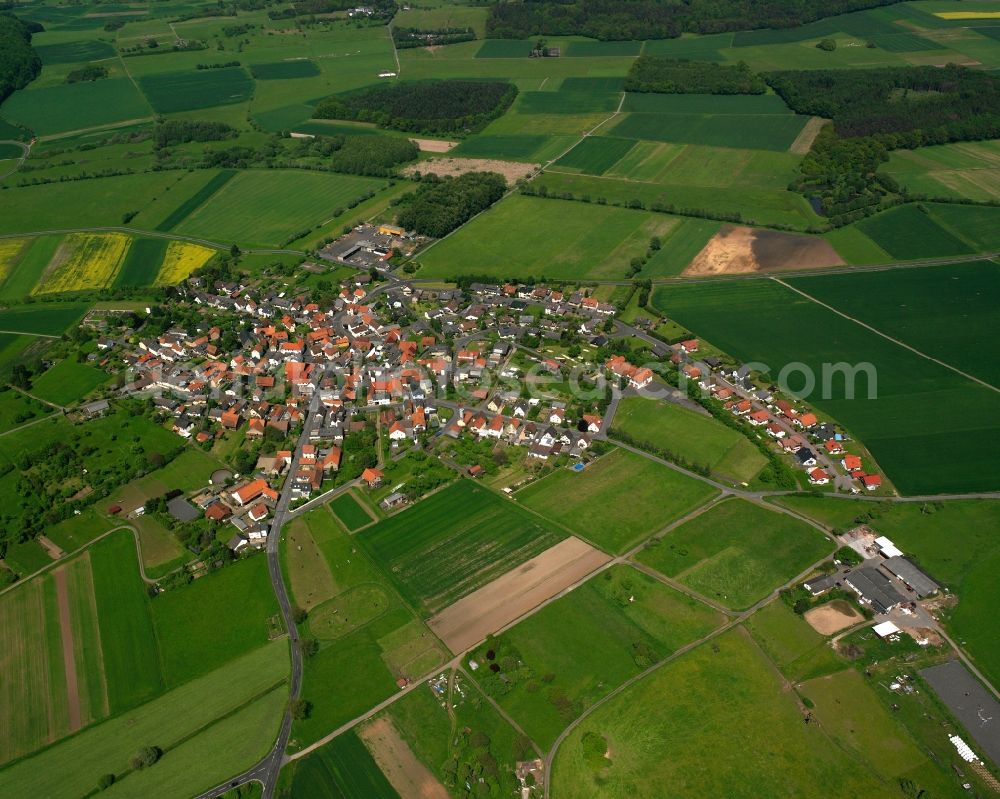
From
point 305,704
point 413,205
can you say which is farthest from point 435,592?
point 413,205

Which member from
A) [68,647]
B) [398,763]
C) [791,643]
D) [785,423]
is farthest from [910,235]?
[68,647]

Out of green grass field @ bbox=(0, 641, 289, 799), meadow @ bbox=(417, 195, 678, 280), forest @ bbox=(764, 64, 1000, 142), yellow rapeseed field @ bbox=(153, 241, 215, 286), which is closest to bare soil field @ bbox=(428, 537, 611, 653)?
green grass field @ bbox=(0, 641, 289, 799)

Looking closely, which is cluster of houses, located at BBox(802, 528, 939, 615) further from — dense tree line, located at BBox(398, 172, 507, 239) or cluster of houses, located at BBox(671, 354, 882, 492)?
dense tree line, located at BBox(398, 172, 507, 239)

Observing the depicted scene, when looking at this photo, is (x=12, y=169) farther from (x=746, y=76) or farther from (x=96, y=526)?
(x=746, y=76)

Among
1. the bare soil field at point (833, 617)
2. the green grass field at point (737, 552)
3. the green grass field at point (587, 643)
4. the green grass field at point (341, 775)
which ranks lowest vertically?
the bare soil field at point (833, 617)

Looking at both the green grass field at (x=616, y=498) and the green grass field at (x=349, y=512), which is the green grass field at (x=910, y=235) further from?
the green grass field at (x=349, y=512)

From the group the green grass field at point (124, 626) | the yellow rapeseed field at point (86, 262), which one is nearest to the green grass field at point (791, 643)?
the green grass field at point (124, 626)
